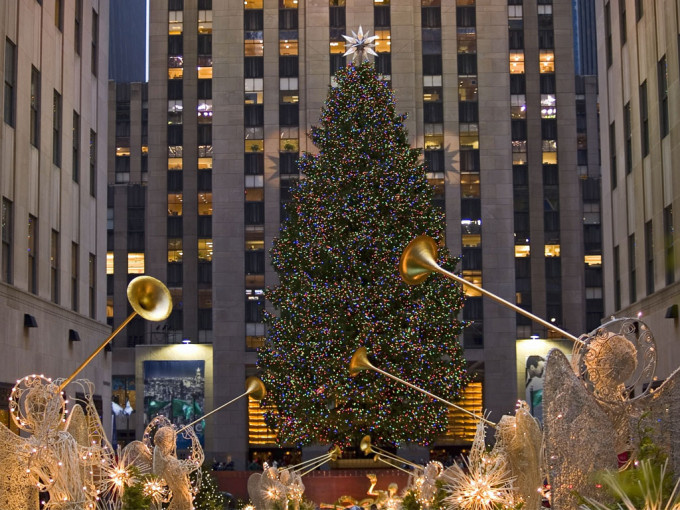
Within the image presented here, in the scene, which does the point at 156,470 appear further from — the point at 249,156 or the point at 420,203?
the point at 249,156

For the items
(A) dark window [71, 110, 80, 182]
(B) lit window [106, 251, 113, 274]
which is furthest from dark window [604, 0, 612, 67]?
(B) lit window [106, 251, 113, 274]

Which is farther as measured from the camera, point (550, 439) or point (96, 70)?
point (96, 70)

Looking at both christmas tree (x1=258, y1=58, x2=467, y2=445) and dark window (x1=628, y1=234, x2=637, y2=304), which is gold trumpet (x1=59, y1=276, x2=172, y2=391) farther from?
dark window (x1=628, y1=234, x2=637, y2=304)

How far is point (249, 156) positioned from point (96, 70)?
24.1 m

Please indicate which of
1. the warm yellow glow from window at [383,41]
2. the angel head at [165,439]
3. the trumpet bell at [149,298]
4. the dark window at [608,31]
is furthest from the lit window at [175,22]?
the trumpet bell at [149,298]

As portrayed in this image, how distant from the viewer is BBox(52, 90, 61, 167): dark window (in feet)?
118

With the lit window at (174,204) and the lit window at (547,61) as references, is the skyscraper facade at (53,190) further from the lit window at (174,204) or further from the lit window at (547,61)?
the lit window at (547,61)

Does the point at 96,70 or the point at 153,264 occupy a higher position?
the point at 96,70

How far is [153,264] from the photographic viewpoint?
71000mm

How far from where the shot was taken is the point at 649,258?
3562 centimetres

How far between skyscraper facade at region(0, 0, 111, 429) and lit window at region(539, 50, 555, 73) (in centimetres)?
3690

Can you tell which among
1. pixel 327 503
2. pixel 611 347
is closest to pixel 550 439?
pixel 611 347

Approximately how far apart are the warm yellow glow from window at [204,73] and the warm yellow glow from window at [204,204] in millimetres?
7375

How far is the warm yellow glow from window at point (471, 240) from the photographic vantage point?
64438 millimetres
